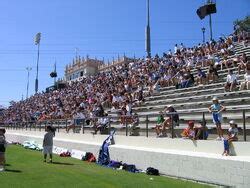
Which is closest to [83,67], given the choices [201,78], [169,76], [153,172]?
[169,76]

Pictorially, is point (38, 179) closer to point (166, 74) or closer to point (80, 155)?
point (80, 155)

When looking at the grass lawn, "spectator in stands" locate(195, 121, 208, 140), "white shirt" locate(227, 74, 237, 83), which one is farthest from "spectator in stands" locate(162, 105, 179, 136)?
"white shirt" locate(227, 74, 237, 83)

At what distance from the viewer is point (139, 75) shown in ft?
103

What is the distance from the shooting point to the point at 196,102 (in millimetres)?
19750

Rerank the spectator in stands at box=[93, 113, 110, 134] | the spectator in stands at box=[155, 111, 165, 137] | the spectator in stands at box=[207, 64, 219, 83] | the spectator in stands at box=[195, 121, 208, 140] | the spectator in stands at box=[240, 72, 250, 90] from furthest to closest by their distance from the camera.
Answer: the spectator in stands at box=[207, 64, 219, 83] < the spectator in stands at box=[93, 113, 110, 134] < the spectator in stands at box=[240, 72, 250, 90] < the spectator in stands at box=[155, 111, 165, 137] < the spectator in stands at box=[195, 121, 208, 140]

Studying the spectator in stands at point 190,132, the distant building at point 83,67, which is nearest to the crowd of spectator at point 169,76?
the spectator in stands at point 190,132

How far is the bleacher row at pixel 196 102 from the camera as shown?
14838 mm

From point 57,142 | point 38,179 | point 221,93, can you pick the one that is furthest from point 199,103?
point 57,142

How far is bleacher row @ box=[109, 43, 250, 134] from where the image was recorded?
14838 millimetres

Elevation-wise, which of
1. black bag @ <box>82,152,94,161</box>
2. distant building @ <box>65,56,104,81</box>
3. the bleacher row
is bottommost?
black bag @ <box>82,152,94,161</box>

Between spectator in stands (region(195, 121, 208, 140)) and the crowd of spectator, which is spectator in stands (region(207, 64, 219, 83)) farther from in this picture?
spectator in stands (region(195, 121, 208, 140))

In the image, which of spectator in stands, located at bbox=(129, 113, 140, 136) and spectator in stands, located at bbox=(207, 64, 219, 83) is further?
spectator in stands, located at bbox=(207, 64, 219, 83)

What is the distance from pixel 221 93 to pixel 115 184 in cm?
875

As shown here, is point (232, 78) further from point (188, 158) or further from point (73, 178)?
point (73, 178)
